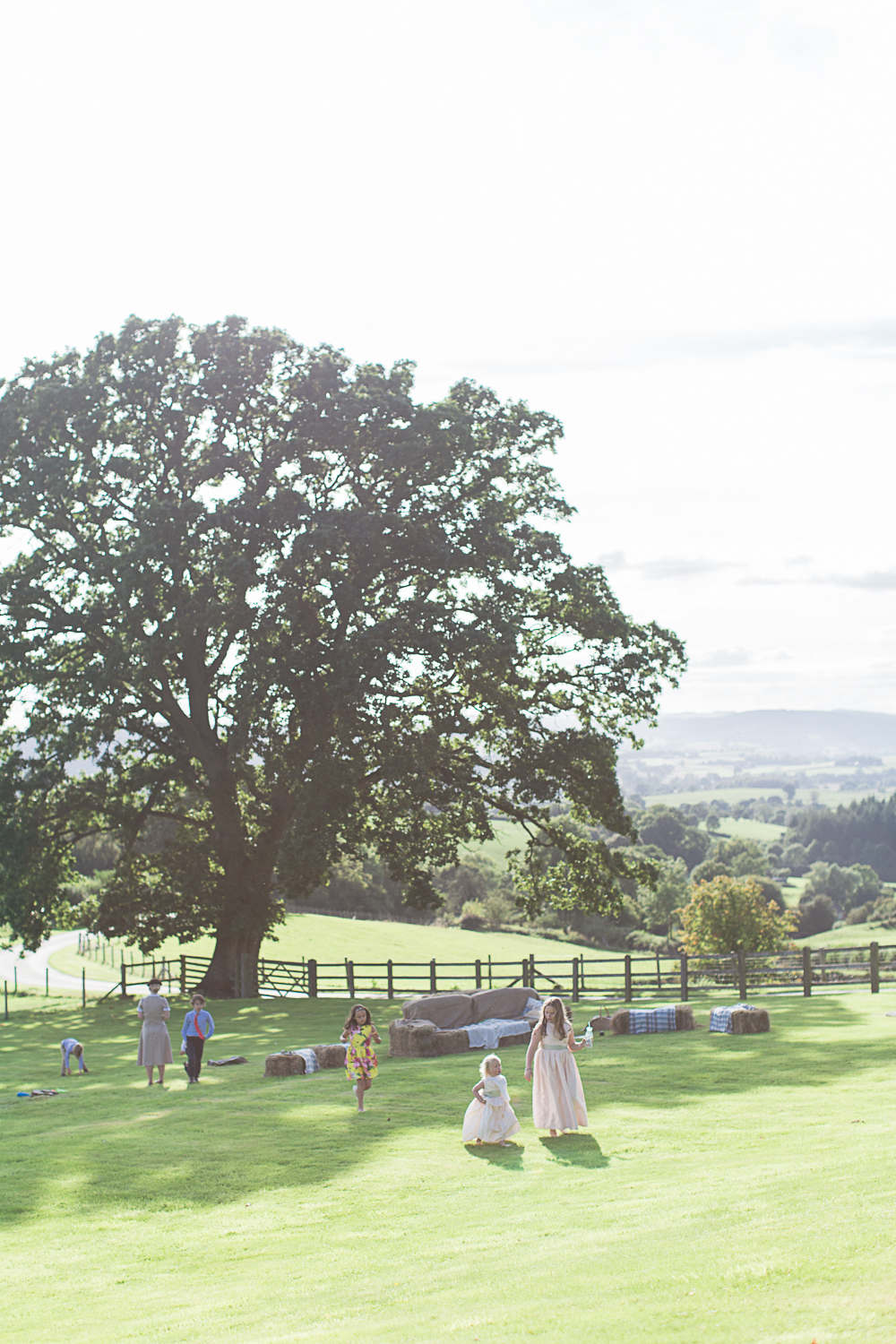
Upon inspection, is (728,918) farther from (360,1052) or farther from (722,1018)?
(360,1052)

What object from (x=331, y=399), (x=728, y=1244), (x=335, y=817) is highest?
(x=331, y=399)

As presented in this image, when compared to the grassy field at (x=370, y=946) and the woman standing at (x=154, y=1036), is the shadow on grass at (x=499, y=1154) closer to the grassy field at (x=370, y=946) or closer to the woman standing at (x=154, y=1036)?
the woman standing at (x=154, y=1036)

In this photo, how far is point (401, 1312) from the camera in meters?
8.23

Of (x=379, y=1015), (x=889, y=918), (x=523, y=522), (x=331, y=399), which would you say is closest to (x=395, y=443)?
(x=331, y=399)

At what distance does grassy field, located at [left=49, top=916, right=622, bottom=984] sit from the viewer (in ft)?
223

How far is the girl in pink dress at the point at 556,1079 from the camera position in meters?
15.1

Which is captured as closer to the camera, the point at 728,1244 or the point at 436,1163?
the point at 728,1244

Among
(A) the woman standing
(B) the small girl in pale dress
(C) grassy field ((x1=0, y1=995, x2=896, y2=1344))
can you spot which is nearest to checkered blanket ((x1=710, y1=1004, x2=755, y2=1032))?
(C) grassy field ((x1=0, y1=995, x2=896, y2=1344))

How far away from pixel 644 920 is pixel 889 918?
1090 inches

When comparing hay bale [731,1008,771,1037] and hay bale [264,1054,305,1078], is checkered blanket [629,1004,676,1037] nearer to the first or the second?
hay bale [731,1008,771,1037]

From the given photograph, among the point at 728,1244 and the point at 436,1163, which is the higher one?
the point at 728,1244

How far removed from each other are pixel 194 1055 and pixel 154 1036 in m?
1.16

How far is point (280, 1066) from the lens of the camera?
2125 cm

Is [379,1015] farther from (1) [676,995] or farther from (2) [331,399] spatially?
(2) [331,399]
